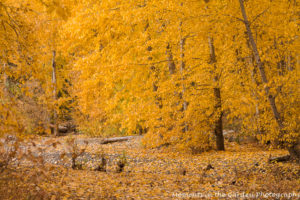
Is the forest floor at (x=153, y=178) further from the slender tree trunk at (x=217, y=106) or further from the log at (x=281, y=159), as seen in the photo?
the slender tree trunk at (x=217, y=106)

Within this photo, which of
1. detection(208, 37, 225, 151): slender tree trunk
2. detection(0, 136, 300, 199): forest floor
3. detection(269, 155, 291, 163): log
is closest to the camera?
detection(0, 136, 300, 199): forest floor

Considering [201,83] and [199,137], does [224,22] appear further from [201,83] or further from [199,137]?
[199,137]

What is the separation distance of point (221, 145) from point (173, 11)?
14.1 feet

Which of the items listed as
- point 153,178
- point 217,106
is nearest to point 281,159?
point 217,106

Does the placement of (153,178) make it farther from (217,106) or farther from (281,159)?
(217,106)

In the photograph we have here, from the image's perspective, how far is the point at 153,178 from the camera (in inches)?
233

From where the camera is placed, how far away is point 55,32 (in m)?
14.0

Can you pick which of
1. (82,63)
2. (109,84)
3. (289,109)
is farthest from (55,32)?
A: (289,109)

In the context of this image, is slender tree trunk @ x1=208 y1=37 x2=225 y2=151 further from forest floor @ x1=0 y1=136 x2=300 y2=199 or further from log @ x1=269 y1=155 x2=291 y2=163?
log @ x1=269 y1=155 x2=291 y2=163

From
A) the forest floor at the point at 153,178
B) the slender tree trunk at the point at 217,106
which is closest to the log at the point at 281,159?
the forest floor at the point at 153,178

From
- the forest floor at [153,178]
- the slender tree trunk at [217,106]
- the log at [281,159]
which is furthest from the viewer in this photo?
the slender tree trunk at [217,106]

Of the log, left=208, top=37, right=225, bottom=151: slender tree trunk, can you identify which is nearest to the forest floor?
the log

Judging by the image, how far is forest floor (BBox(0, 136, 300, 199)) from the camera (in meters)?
3.71

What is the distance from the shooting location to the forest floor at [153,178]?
12.2ft
